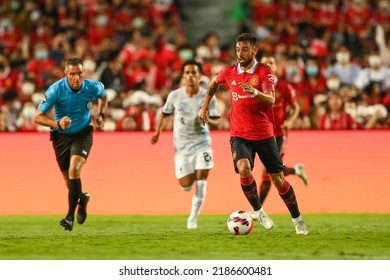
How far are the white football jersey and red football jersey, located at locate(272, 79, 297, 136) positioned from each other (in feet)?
2.83

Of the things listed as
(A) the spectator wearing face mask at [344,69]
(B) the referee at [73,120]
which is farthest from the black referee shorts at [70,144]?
(A) the spectator wearing face mask at [344,69]

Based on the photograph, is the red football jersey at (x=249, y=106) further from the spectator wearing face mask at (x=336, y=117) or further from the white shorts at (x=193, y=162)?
the spectator wearing face mask at (x=336, y=117)

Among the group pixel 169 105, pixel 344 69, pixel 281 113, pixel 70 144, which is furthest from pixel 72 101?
pixel 344 69

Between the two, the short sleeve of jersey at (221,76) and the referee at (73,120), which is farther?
the referee at (73,120)

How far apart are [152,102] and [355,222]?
5.87 metres

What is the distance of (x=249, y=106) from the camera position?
1198 centimetres

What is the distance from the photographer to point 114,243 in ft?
38.4

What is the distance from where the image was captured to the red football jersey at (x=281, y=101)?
1436 cm

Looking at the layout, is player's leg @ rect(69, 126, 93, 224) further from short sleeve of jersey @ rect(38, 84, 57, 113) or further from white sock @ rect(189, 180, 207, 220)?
white sock @ rect(189, 180, 207, 220)

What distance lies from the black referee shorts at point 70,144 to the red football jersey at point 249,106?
209 centimetres

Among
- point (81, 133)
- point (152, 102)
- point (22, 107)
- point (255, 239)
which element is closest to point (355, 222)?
point (255, 239)

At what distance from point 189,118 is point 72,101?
198cm

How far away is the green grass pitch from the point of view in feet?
34.5
